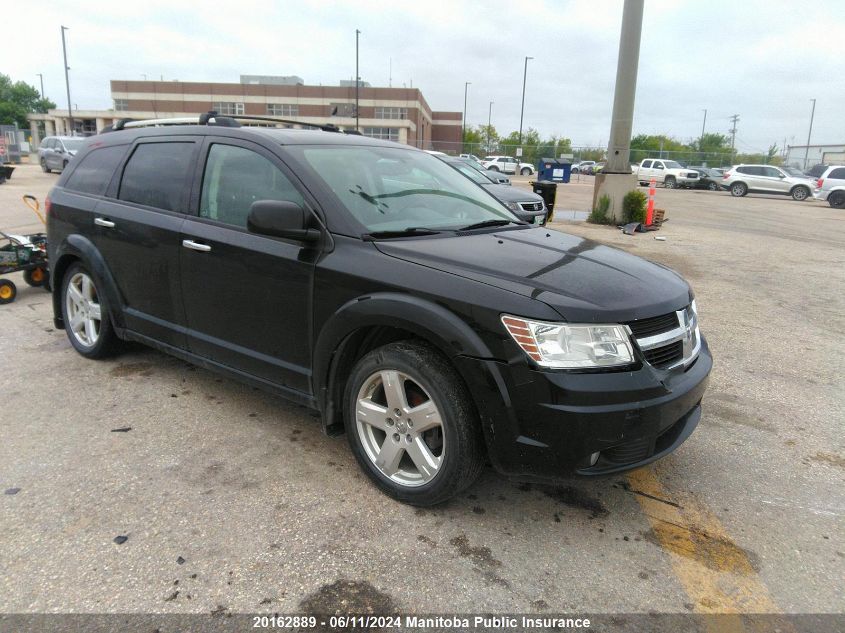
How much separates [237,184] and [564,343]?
2.16 metres

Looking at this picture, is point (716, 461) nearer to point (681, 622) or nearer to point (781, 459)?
point (781, 459)

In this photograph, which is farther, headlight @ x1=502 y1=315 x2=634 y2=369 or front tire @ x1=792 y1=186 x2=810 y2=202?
front tire @ x1=792 y1=186 x2=810 y2=202

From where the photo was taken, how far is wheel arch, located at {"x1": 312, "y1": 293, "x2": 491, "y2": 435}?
2.58 meters

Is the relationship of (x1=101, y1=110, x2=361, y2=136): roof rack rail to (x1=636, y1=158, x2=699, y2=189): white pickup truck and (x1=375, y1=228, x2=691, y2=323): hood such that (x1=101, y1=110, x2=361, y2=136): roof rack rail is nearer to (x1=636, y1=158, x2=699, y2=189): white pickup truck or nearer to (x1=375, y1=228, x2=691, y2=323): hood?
(x1=375, y1=228, x2=691, y2=323): hood

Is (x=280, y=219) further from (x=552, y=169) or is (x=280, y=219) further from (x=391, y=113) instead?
(x=391, y=113)

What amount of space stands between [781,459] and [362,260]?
2629 millimetres

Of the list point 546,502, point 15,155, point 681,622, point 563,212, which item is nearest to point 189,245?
point 546,502

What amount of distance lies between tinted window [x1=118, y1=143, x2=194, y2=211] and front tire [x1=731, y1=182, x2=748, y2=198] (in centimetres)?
3332

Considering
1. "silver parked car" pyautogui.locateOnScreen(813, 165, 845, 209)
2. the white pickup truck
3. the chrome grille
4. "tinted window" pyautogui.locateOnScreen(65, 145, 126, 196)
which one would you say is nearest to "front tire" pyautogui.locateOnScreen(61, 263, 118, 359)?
"tinted window" pyautogui.locateOnScreen(65, 145, 126, 196)

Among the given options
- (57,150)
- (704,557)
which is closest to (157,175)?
(704,557)

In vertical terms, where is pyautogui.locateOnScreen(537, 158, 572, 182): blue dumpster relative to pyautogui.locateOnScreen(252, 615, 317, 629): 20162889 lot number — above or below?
above

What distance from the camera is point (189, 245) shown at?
11.9 ft

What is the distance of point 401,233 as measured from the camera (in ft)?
10.3

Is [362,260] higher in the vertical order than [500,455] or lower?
higher
